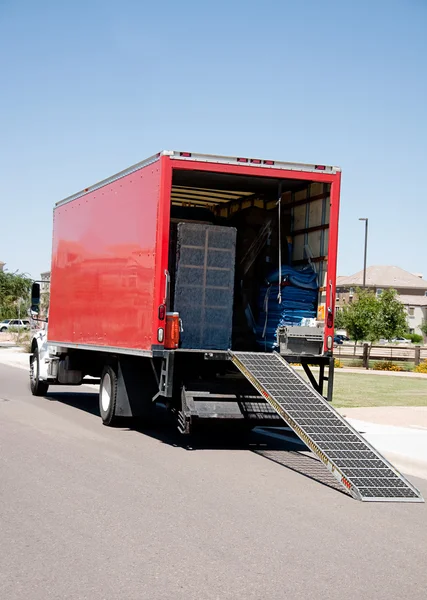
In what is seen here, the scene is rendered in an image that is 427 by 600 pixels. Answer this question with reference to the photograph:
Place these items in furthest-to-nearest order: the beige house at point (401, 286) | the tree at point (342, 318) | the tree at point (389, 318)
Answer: the beige house at point (401, 286)
the tree at point (342, 318)
the tree at point (389, 318)

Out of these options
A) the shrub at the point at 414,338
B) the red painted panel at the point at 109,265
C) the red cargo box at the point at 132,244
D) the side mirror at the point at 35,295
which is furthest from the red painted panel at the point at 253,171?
the shrub at the point at 414,338

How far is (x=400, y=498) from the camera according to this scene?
9211mm

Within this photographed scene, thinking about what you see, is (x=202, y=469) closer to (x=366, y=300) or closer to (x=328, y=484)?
(x=328, y=484)

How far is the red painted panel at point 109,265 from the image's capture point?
1243 centimetres

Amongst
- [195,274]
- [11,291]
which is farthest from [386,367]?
[11,291]

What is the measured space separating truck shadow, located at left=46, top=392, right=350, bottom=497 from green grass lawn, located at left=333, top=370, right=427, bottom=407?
560 cm

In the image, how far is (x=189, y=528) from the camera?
7.46 metres

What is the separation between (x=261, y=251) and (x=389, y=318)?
34.1 metres

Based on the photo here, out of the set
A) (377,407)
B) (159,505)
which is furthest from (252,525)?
(377,407)

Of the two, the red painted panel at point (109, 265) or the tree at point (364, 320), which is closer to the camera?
the red painted panel at point (109, 265)

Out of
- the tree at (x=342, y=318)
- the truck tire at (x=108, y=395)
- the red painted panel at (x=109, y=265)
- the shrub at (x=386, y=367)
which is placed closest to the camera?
the red painted panel at (x=109, y=265)

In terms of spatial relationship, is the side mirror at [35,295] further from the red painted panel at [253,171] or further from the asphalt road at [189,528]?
the red painted panel at [253,171]

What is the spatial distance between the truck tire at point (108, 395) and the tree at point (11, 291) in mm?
50437

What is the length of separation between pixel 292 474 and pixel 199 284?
149 inches
